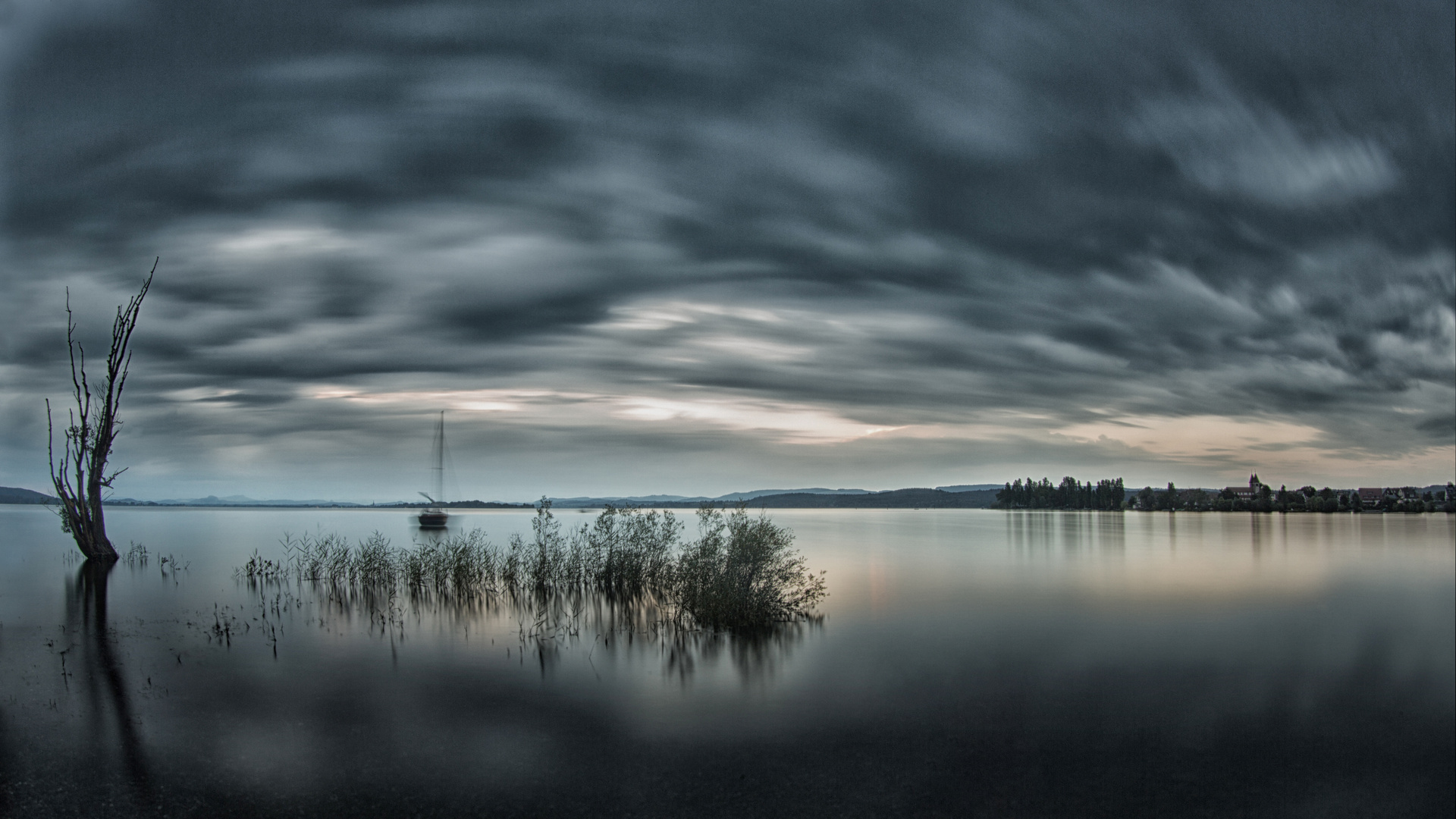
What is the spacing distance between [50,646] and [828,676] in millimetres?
20710

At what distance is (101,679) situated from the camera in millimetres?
17578

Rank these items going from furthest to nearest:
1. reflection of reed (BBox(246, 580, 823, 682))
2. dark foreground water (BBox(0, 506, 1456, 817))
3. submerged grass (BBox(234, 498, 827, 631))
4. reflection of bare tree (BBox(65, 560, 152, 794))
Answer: submerged grass (BBox(234, 498, 827, 631)) → reflection of reed (BBox(246, 580, 823, 682)) → reflection of bare tree (BBox(65, 560, 152, 794)) → dark foreground water (BBox(0, 506, 1456, 817))

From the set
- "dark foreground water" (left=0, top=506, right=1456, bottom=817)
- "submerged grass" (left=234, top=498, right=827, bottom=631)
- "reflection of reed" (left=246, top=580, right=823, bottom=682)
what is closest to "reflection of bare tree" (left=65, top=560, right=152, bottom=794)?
"dark foreground water" (left=0, top=506, right=1456, bottom=817)

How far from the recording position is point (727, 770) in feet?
42.1

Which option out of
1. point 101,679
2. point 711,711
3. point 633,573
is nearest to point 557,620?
point 633,573

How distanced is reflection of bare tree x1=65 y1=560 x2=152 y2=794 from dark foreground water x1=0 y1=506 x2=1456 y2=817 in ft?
0.28

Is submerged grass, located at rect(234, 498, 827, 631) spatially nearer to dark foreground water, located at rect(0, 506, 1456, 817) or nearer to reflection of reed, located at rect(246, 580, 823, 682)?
reflection of reed, located at rect(246, 580, 823, 682)

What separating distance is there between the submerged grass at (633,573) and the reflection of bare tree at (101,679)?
7551 mm

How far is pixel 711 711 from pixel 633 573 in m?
13.7

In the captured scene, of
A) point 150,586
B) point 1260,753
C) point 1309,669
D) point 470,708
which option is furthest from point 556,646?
point 150,586

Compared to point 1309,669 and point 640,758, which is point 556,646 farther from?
point 1309,669

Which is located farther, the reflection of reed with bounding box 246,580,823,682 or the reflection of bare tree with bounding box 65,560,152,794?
the reflection of reed with bounding box 246,580,823,682

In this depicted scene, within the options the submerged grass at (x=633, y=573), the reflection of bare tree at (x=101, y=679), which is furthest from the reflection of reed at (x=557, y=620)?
the reflection of bare tree at (x=101, y=679)

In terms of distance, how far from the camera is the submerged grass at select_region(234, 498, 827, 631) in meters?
24.7
